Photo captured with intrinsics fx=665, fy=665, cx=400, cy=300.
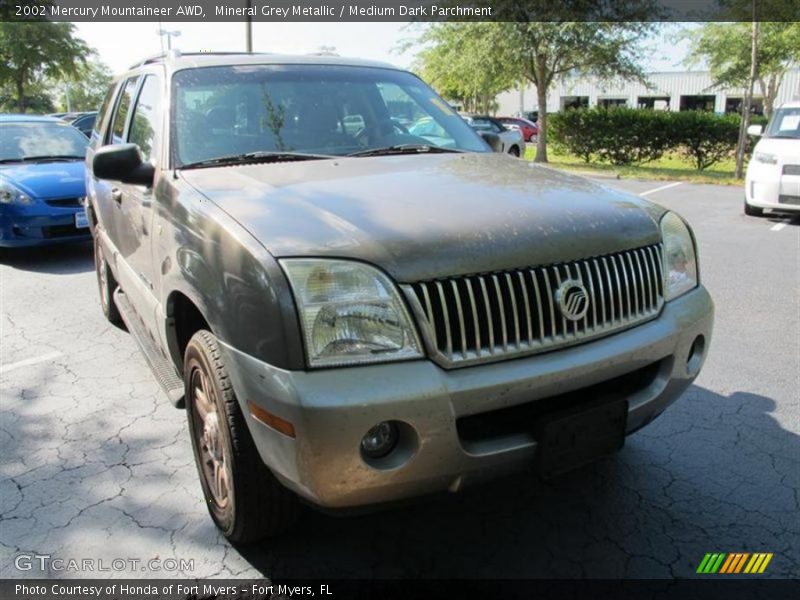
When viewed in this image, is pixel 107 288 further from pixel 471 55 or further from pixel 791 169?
pixel 471 55

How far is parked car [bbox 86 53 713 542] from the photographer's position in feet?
6.42

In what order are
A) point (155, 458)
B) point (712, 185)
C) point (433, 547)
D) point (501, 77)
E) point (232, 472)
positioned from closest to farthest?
point (232, 472) < point (433, 547) < point (155, 458) < point (712, 185) < point (501, 77)

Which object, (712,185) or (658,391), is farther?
(712,185)

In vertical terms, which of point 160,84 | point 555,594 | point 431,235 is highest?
point 160,84

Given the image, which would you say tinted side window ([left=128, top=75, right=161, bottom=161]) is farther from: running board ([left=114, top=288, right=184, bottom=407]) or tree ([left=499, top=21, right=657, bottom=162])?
tree ([left=499, top=21, right=657, bottom=162])

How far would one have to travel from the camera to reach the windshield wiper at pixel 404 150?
329cm

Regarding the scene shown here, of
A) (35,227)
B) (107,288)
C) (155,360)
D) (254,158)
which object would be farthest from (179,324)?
(35,227)

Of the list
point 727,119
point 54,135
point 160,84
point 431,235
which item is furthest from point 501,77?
point 431,235

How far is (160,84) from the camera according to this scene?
3.43 meters

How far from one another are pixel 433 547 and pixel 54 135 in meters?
8.20

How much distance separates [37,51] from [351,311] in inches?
1134

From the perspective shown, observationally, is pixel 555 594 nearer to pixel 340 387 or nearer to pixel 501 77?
pixel 340 387

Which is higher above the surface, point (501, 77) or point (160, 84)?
point (501, 77)

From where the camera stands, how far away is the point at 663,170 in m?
18.1
